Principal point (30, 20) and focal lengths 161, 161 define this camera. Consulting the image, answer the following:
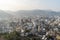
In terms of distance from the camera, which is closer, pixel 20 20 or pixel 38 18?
pixel 20 20

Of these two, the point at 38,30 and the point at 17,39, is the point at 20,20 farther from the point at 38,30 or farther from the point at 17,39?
the point at 17,39

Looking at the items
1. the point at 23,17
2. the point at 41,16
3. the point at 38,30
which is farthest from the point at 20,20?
the point at 41,16

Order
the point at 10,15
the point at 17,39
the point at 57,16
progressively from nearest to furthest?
the point at 17,39 < the point at 10,15 < the point at 57,16

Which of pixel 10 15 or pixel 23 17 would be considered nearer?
pixel 10 15

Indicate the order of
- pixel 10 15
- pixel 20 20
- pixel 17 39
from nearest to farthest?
pixel 17 39 → pixel 10 15 → pixel 20 20

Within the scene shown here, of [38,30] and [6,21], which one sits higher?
[6,21]

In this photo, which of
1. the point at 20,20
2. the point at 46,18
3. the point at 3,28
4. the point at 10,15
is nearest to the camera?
the point at 3,28

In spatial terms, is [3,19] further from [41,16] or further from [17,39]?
[41,16]

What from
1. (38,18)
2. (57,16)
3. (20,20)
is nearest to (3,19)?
(20,20)

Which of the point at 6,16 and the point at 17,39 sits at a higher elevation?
the point at 6,16
